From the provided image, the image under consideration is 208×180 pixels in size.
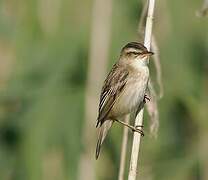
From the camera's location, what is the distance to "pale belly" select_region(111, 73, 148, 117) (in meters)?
4.06

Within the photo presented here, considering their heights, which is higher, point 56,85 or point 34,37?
point 34,37

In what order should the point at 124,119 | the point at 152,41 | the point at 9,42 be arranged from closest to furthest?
the point at 152,41
the point at 124,119
the point at 9,42

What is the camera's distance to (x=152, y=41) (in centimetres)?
383

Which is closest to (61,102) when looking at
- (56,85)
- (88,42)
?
(56,85)

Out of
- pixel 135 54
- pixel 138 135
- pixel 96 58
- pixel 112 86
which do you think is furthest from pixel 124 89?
pixel 138 135

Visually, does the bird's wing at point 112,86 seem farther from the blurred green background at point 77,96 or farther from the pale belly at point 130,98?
the blurred green background at point 77,96

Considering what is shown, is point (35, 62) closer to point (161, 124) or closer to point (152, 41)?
point (161, 124)

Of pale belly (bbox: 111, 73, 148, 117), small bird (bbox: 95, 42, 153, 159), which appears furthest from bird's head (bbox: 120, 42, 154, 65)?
pale belly (bbox: 111, 73, 148, 117)

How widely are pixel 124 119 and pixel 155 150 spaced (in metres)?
0.65

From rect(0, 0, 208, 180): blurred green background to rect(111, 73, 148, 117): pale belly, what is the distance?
0.49m

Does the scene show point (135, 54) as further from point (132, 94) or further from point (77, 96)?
point (77, 96)

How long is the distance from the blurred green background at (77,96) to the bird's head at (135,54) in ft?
1.73

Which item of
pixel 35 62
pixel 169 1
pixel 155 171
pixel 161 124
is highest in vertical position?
pixel 169 1

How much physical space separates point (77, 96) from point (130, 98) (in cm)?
76
